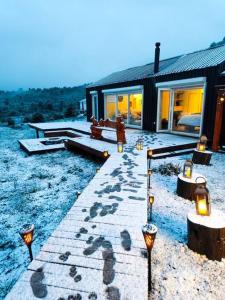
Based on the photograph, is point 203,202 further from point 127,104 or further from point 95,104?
point 95,104

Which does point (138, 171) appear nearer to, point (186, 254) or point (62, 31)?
point (186, 254)

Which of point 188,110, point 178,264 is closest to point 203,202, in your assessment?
point 178,264

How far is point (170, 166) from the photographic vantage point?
19.1 ft

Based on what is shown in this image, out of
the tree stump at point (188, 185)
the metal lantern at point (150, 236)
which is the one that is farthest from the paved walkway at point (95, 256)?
the tree stump at point (188, 185)

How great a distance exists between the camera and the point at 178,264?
7.84 feet

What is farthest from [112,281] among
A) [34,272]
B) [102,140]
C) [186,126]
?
[186,126]

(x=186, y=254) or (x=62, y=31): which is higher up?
(x=62, y=31)

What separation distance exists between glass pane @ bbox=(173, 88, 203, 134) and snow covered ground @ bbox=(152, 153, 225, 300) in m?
5.43

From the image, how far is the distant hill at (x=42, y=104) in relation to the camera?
2394 cm

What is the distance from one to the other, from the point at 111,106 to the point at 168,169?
8507mm

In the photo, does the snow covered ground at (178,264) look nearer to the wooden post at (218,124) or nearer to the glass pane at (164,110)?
the wooden post at (218,124)

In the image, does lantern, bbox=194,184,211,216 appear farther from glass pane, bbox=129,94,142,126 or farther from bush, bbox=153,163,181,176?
glass pane, bbox=129,94,142,126

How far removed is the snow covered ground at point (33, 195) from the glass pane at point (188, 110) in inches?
189

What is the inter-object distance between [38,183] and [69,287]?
13.6 ft
